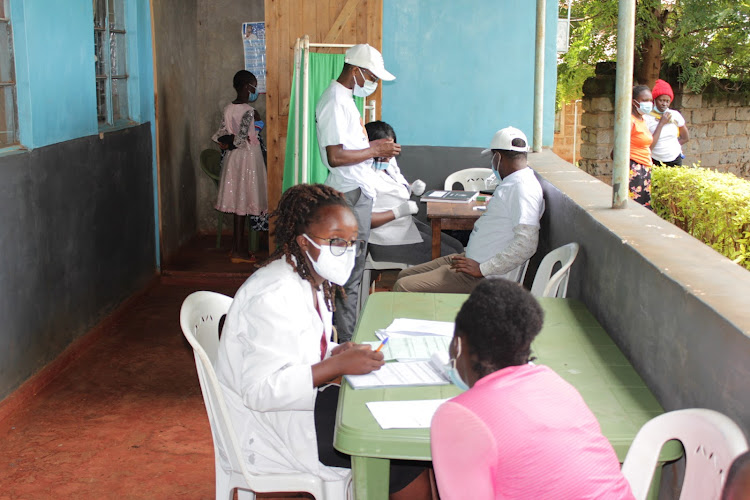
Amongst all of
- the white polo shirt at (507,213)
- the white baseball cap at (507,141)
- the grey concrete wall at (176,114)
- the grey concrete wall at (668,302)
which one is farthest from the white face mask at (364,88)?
the grey concrete wall at (176,114)

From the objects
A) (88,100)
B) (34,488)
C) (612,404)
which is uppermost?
(88,100)

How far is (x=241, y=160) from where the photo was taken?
732cm

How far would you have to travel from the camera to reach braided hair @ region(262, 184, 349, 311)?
2.52 m

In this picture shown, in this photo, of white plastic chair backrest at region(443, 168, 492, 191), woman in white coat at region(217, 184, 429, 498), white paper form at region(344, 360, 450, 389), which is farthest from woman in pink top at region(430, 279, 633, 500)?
white plastic chair backrest at region(443, 168, 492, 191)

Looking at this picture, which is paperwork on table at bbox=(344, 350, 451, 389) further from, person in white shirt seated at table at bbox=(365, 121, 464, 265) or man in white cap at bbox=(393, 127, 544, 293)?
→ person in white shirt seated at table at bbox=(365, 121, 464, 265)

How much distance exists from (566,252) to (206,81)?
574 cm

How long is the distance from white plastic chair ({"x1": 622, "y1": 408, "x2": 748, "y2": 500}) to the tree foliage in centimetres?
774

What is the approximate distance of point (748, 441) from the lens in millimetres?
1834

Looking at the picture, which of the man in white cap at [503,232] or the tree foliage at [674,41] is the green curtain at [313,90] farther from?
the tree foliage at [674,41]

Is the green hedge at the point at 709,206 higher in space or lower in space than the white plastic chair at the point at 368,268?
higher

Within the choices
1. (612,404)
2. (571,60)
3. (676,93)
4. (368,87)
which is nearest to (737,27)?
(676,93)

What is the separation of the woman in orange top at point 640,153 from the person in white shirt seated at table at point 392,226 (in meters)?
2.38

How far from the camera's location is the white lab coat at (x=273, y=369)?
7.50 feet

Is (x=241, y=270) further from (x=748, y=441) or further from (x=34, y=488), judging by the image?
(x=748, y=441)
